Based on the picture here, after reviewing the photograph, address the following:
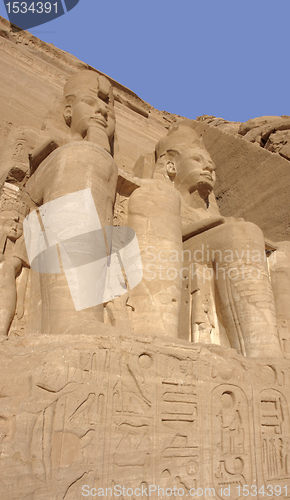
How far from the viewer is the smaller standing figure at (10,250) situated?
8.41 ft

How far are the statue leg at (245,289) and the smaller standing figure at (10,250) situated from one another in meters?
1.62

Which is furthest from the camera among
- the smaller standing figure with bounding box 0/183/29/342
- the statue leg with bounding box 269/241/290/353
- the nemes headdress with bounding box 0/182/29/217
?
the statue leg with bounding box 269/241/290/353

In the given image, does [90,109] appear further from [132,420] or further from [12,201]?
[132,420]

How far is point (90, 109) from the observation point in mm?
4082

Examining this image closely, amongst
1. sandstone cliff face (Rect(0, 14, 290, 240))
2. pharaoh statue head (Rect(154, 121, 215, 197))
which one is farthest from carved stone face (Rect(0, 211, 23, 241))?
pharaoh statue head (Rect(154, 121, 215, 197))

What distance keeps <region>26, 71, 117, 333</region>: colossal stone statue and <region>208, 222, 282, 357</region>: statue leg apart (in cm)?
110

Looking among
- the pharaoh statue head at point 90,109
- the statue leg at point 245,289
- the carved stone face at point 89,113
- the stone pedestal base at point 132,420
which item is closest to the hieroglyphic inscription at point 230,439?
the stone pedestal base at point 132,420

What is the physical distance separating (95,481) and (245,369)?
3.83 feet

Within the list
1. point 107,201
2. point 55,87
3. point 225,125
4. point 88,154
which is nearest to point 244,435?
point 107,201

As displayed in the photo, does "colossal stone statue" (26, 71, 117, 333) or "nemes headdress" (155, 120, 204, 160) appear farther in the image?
"nemes headdress" (155, 120, 204, 160)

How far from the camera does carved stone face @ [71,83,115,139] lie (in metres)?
3.95

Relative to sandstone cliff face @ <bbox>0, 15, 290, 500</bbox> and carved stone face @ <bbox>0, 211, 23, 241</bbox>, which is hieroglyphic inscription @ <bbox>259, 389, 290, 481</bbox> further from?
carved stone face @ <bbox>0, 211, 23, 241</bbox>

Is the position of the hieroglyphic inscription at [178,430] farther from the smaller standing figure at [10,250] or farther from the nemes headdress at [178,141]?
the nemes headdress at [178,141]

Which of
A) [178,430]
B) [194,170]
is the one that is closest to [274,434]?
[178,430]
